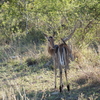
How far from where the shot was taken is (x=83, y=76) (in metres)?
7.29

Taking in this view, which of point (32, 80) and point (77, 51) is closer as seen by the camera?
point (32, 80)

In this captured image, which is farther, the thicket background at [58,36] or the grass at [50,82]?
the thicket background at [58,36]

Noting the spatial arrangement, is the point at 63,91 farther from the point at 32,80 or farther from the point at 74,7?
the point at 74,7

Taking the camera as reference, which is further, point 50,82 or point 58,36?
point 58,36

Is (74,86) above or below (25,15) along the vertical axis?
below

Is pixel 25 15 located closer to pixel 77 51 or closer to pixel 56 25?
pixel 56 25

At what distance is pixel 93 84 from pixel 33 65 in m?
4.55

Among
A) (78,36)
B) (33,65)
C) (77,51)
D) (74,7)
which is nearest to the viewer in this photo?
(74,7)

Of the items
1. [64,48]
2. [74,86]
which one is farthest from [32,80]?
[64,48]

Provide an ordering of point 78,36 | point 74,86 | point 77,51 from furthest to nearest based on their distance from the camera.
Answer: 1. point 77,51
2. point 78,36
3. point 74,86

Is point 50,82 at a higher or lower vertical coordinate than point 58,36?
lower

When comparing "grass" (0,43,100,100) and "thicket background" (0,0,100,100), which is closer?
"grass" (0,43,100,100)

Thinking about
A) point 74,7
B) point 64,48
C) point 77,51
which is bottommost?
point 77,51

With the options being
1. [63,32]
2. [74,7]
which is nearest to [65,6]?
[74,7]
